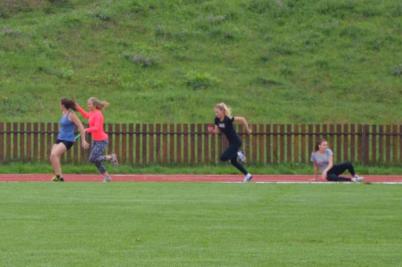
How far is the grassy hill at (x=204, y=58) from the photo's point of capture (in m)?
41.6

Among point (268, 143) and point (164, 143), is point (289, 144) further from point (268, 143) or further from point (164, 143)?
point (164, 143)

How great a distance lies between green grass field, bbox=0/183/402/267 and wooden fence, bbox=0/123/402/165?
11.6m

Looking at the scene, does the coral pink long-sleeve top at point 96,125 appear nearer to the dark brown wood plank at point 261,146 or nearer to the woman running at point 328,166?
the woman running at point 328,166

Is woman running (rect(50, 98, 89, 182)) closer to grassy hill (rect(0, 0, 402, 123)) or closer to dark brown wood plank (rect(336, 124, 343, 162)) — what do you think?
dark brown wood plank (rect(336, 124, 343, 162))

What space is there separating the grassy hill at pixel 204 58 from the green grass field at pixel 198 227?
1830 cm

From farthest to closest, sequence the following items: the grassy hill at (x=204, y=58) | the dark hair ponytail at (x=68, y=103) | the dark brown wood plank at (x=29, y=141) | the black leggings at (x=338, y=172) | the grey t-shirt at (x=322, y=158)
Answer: the grassy hill at (x=204, y=58), the dark brown wood plank at (x=29, y=141), the grey t-shirt at (x=322, y=158), the black leggings at (x=338, y=172), the dark hair ponytail at (x=68, y=103)

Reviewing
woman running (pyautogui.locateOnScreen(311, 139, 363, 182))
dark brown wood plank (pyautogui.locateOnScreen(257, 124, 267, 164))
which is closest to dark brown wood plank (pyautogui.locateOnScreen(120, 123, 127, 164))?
dark brown wood plank (pyautogui.locateOnScreen(257, 124, 267, 164))

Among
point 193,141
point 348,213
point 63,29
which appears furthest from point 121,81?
point 348,213

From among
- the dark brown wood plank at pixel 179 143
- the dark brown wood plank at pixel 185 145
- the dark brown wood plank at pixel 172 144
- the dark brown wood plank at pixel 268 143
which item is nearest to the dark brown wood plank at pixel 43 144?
the dark brown wood plank at pixel 172 144

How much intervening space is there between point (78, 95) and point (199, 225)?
27.2 metres

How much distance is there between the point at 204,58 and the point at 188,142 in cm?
1274

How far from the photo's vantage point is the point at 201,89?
43.5m

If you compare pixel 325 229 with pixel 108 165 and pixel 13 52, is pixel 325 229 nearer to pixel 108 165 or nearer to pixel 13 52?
pixel 108 165

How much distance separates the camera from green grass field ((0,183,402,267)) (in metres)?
11.7
